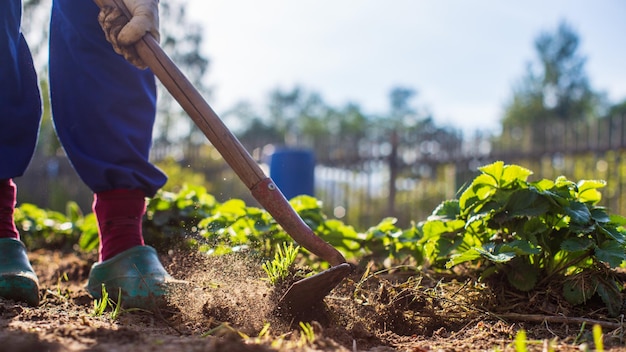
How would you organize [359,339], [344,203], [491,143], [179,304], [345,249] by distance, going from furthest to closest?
[344,203] < [491,143] < [345,249] < [179,304] < [359,339]

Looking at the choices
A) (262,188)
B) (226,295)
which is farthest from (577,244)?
(226,295)

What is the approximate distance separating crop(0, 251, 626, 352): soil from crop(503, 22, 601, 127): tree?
4095 centimetres

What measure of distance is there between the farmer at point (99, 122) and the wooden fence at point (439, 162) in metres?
5.78

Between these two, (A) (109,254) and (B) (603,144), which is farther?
(B) (603,144)

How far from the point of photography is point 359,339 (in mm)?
1591

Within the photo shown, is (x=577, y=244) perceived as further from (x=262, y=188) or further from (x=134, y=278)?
(x=134, y=278)

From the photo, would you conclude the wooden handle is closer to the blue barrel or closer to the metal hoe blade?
the metal hoe blade

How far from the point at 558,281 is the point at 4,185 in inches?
82.1

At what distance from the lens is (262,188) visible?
1.76 metres

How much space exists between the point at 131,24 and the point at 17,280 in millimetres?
952

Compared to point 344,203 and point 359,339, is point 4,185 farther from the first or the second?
point 344,203

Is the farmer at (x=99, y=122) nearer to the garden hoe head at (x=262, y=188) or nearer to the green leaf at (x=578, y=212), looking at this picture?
the garden hoe head at (x=262, y=188)

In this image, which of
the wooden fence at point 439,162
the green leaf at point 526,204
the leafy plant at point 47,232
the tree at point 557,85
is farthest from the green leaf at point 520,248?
the tree at point 557,85

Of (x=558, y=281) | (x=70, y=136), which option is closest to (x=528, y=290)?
(x=558, y=281)
